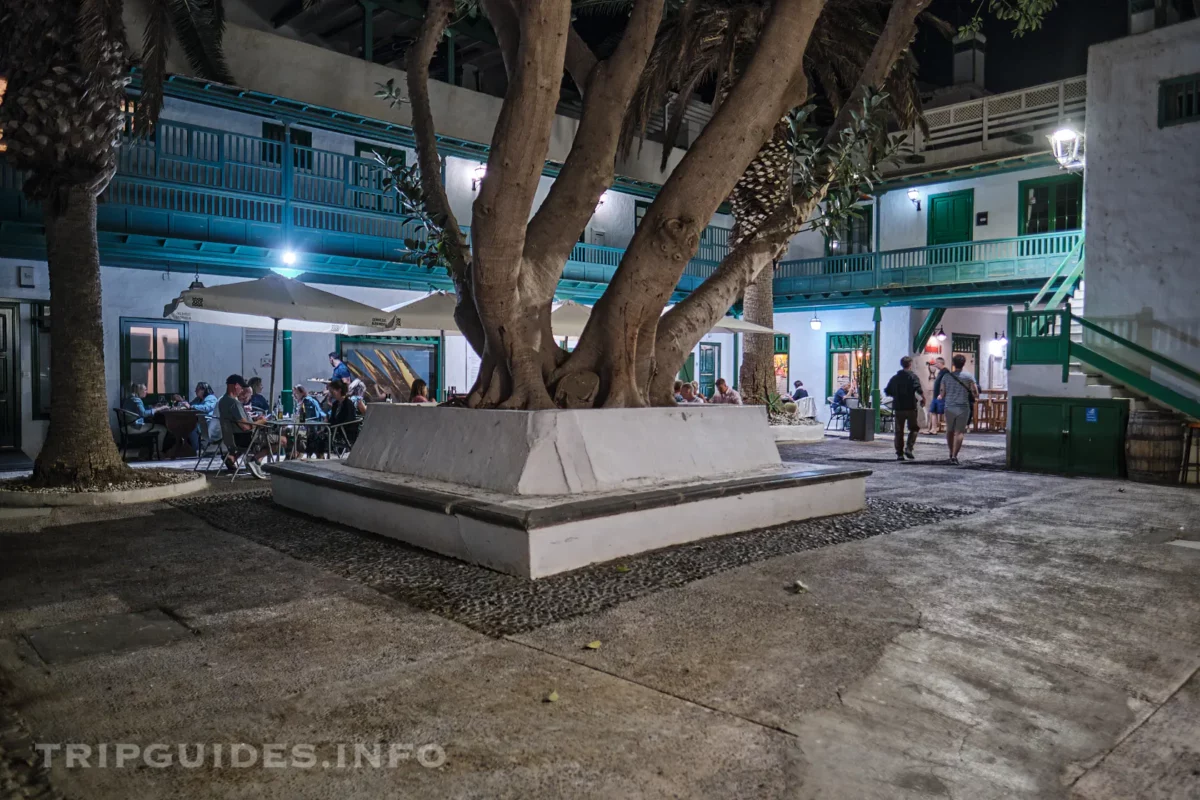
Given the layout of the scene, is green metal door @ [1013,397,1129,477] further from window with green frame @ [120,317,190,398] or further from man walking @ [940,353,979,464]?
window with green frame @ [120,317,190,398]

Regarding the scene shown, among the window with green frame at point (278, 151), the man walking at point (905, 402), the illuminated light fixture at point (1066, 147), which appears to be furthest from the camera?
the window with green frame at point (278, 151)

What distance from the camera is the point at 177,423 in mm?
12836

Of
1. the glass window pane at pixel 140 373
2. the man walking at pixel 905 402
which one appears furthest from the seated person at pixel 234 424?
the man walking at pixel 905 402

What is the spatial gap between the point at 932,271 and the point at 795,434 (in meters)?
7.32

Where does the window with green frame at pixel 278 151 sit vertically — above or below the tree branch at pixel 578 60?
above

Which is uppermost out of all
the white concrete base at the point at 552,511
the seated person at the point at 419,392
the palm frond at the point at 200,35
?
the palm frond at the point at 200,35

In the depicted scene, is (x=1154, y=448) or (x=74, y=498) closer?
(x=74, y=498)

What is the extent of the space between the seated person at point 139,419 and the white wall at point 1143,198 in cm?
1502

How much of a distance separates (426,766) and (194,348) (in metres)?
14.7

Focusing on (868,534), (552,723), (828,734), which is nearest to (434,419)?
(868,534)

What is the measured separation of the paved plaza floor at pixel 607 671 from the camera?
2.53 m

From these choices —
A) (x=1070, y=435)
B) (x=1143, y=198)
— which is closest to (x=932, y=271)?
(x=1143, y=198)

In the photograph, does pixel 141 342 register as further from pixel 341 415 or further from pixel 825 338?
pixel 825 338

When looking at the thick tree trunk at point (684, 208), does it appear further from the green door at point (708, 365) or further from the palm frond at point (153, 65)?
the green door at point (708, 365)
